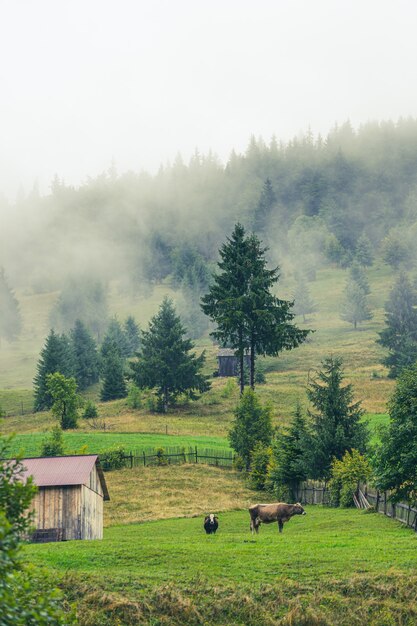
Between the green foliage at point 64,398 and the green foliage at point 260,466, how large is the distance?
82.8ft

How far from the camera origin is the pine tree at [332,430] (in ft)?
170

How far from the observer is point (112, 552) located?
3016 cm

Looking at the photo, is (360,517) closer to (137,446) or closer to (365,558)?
(365,558)

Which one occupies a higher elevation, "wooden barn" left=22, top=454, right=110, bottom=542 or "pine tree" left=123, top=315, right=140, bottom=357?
"pine tree" left=123, top=315, right=140, bottom=357

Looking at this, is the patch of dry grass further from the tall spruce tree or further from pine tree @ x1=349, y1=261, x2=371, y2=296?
pine tree @ x1=349, y1=261, x2=371, y2=296

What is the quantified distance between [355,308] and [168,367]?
258ft

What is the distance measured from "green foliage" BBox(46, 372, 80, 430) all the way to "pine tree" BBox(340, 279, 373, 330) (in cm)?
8426

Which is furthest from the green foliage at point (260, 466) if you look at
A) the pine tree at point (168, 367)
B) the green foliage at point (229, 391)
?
the green foliage at point (229, 391)

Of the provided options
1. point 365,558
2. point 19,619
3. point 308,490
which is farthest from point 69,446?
point 19,619

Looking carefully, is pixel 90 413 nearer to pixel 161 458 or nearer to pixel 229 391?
pixel 229 391

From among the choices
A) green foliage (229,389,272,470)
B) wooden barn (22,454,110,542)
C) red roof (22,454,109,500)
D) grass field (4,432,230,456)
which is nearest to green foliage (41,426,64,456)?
grass field (4,432,230,456)

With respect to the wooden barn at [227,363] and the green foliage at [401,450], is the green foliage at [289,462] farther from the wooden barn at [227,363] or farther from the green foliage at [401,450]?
the wooden barn at [227,363]

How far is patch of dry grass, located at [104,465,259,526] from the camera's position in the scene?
49.8 m

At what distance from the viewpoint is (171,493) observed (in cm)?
5469
